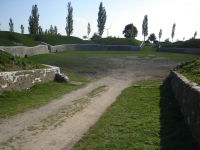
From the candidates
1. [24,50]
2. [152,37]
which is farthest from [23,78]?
[152,37]

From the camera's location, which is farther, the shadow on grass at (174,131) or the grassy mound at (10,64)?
the grassy mound at (10,64)

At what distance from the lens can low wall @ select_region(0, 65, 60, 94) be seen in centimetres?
805

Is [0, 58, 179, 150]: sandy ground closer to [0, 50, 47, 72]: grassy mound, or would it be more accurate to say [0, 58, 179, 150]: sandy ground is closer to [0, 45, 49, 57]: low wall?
[0, 50, 47, 72]: grassy mound

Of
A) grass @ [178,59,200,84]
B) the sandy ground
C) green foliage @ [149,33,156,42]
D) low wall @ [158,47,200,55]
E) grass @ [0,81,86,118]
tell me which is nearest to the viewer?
the sandy ground

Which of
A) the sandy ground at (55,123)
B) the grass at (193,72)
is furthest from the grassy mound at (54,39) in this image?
the grass at (193,72)

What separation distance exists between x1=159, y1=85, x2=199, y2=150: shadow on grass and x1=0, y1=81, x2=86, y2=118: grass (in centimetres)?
526

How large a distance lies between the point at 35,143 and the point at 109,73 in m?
12.5

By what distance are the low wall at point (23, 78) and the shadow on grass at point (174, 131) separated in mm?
6989

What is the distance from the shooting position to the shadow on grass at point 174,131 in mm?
3717

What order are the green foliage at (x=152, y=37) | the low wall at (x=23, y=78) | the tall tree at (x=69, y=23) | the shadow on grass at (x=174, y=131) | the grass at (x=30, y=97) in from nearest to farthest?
1. the shadow on grass at (x=174, y=131)
2. the grass at (x=30, y=97)
3. the low wall at (x=23, y=78)
4. the tall tree at (x=69, y=23)
5. the green foliage at (x=152, y=37)

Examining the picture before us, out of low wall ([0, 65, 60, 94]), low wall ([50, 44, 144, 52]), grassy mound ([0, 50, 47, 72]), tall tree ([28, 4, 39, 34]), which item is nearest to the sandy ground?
low wall ([0, 65, 60, 94])

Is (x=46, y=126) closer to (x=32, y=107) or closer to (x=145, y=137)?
(x=32, y=107)

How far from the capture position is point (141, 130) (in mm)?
4777

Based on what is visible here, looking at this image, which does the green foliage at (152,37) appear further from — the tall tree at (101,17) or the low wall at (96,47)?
the low wall at (96,47)
